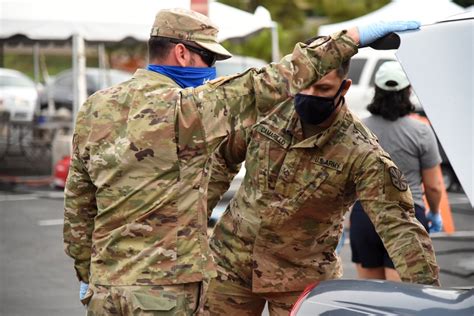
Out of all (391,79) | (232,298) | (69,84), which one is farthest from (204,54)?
(69,84)

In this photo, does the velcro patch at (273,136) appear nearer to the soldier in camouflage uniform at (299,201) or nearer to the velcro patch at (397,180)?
the soldier in camouflage uniform at (299,201)

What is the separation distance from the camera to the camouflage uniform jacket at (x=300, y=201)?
436cm

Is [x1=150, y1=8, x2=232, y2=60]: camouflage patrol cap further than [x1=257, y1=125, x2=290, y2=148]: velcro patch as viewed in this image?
No

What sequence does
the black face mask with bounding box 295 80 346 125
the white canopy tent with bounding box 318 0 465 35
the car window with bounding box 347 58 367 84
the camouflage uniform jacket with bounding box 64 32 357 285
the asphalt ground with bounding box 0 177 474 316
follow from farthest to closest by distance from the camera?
the car window with bounding box 347 58 367 84, the white canopy tent with bounding box 318 0 465 35, the asphalt ground with bounding box 0 177 474 316, the black face mask with bounding box 295 80 346 125, the camouflage uniform jacket with bounding box 64 32 357 285

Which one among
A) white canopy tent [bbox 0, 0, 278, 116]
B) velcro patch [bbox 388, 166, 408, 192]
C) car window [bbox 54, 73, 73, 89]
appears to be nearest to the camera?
velcro patch [bbox 388, 166, 408, 192]

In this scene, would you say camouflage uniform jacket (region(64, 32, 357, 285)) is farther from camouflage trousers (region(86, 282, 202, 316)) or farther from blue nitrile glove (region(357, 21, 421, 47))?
blue nitrile glove (region(357, 21, 421, 47))

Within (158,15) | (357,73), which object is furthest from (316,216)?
(357,73)

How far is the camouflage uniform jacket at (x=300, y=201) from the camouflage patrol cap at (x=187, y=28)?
669 mm

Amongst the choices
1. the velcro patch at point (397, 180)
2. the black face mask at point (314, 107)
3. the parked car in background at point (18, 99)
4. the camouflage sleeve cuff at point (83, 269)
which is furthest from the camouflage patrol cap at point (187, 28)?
the parked car in background at point (18, 99)

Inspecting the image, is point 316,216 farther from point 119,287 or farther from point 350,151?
point 119,287

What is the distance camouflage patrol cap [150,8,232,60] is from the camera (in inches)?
160

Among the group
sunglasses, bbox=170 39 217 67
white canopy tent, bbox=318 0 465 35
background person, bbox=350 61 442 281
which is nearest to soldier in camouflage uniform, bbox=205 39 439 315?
sunglasses, bbox=170 39 217 67

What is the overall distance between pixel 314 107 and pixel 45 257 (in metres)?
7.15

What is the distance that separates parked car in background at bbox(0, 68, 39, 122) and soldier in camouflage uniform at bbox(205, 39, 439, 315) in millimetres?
18317
